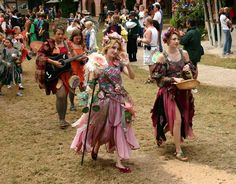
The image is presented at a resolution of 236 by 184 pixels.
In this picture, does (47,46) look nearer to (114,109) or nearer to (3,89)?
(114,109)

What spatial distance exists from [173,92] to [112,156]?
1189mm

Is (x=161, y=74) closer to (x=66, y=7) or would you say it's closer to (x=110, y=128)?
(x=110, y=128)

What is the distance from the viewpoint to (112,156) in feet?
20.7

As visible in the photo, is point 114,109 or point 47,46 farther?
point 47,46

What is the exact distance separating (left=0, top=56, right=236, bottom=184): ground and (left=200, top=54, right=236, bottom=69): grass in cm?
481

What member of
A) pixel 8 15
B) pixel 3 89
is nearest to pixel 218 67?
pixel 3 89

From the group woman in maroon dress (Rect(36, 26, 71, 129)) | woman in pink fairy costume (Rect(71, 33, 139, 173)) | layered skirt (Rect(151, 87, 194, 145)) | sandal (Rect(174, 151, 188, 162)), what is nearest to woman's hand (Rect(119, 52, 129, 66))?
woman in pink fairy costume (Rect(71, 33, 139, 173))

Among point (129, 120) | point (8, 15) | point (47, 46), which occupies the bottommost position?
point (129, 120)

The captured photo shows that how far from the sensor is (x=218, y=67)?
1413 cm

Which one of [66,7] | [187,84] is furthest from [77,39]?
[66,7]

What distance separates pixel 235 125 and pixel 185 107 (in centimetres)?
184

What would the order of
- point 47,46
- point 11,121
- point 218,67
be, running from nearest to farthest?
point 47,46 → point 11,121 → point 218,67

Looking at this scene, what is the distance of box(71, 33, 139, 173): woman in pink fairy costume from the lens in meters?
5.64

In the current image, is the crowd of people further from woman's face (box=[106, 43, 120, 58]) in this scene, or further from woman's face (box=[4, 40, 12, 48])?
woman's face (box=[4, 40, 12, 48])
